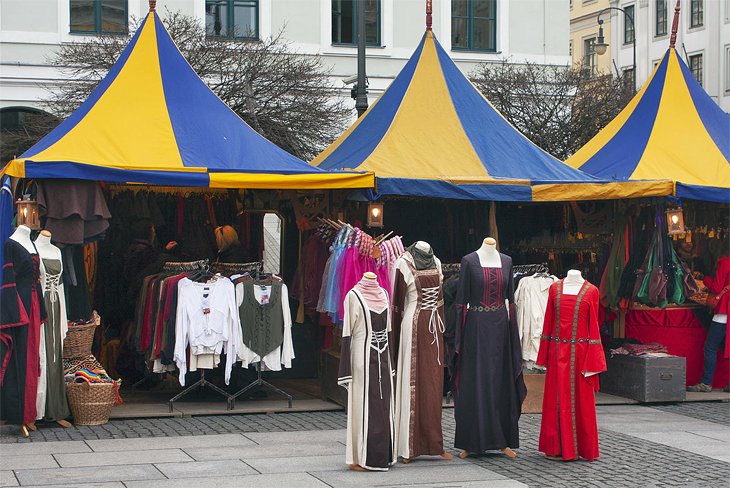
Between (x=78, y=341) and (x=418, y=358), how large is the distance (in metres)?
3.92

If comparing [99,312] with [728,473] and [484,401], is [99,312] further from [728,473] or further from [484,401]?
[728,473]

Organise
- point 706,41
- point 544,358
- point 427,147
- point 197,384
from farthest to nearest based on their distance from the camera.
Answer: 1. point 706,41
2. point 427,147
3. point 197,384
4. point 544,358

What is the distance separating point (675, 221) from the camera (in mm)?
13828

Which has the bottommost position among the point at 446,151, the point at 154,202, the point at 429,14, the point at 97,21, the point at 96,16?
the point at 154,202

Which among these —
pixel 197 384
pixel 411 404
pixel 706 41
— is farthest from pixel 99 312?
pixel 706 41

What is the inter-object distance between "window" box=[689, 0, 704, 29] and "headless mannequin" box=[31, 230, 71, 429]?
39.9 meters

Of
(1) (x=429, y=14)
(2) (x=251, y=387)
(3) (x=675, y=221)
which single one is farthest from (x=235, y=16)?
(2) (x=251, y=387)

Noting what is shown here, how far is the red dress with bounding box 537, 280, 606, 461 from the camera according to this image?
10055 millimetres

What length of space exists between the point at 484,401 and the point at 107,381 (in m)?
3.92

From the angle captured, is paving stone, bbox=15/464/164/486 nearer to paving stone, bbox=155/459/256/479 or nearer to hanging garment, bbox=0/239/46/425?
paving stone, bbox=155/459/256/479

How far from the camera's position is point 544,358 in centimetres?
1039

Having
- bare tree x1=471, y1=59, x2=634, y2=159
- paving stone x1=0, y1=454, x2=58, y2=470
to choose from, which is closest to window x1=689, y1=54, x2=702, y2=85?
bare tree x1=471, y1=59, x2=634, y2=159

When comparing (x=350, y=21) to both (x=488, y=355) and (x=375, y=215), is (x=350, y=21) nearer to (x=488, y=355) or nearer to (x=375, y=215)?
(x=375, y=215)

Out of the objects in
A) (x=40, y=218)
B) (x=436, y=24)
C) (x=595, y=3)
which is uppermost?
(x=595, y=3)
